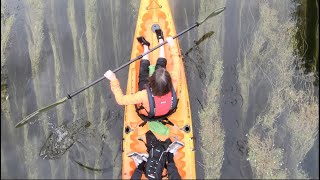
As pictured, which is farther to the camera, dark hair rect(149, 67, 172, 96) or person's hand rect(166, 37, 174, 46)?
person's hand rect(166, 37, 174, 46)

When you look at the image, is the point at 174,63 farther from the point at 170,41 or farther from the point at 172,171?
the point at 172,171

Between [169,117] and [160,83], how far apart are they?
1.04 meters

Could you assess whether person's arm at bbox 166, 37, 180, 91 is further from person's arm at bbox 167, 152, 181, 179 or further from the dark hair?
person's arm at bbox 167, 152, 181, 179

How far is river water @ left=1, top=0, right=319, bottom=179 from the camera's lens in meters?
5.69

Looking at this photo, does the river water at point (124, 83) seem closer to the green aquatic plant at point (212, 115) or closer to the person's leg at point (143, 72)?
the green aquatic plant at point (212, 115)

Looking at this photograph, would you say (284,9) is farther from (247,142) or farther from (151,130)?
(151,130)

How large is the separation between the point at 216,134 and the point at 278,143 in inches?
36.4

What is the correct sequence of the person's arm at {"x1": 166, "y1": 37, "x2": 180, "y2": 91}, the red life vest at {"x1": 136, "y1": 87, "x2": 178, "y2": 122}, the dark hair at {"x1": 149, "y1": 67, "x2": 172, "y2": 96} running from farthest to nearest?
the person's arm at {"x1": 166, "y1": 37, "x2": 180, "y2": 91} → the red life vest at {"x1": 136, "y1": 87, "x2": 178, "y2": 122} → the dark hair at {"x1": 149, "y1": 67, "x2": 172, "y2": 96}

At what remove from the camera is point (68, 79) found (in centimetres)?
587

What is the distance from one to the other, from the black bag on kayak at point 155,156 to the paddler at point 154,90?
29 centimetres

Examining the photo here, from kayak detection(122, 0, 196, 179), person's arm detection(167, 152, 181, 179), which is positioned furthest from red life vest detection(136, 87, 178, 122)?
person's arm detection(167, 152, 181, 179)

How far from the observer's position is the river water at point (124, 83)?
5691 millimetres

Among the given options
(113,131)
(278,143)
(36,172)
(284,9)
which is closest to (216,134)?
(278,143)

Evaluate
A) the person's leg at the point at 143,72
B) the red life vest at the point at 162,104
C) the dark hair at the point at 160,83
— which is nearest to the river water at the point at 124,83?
the person's leg at the point at 143,72
